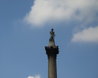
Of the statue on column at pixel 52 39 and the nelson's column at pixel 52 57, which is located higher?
the statue on column at pixel 52 39

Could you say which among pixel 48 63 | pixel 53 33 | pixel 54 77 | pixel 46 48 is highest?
pixel 53 33

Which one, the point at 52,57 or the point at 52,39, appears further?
the point at 52,39

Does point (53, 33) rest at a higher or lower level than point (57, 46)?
higher

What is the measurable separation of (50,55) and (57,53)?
1115mm

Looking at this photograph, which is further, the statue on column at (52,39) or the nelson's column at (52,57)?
the statue on column at (52,39)

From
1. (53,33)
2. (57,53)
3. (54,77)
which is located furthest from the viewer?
(53,33)

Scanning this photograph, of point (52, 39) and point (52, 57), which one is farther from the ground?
point (52, 39)

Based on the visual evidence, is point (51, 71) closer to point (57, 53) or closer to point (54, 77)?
point (54, 77)

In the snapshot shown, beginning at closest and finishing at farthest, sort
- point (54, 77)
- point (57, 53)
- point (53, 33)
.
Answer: point (54, 77), point (57, 53), point (53, 33)

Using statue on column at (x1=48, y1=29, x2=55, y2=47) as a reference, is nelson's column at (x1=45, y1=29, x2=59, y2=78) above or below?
below

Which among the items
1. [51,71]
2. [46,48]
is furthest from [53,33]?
[51,71]

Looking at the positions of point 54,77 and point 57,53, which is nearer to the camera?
point 54,77

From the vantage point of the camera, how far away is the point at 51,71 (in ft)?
88.1

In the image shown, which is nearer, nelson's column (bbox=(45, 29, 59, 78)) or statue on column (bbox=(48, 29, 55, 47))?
nelson's column (bbox=(45, 29, 59, 78))
